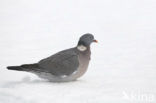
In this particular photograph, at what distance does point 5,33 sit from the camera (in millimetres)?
16562

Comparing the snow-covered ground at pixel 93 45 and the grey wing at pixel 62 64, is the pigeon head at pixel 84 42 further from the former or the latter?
the snow-covered ground at pixel 93 45

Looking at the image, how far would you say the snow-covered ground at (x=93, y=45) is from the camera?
29.0 ft

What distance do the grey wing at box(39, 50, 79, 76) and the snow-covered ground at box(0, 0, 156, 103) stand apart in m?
0.25

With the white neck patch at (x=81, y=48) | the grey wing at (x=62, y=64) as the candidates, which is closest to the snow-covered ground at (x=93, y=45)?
the grey wing at (x=62, y=64)

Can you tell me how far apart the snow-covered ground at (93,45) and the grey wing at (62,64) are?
0.81 feet

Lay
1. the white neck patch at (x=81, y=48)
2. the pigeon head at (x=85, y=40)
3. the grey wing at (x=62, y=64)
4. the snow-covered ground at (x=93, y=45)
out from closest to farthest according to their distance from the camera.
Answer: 1. the snow-covered ground at (x=93, y=45)
2. the grey wing at (x=62, y=64)
3. the white neck patch at (x=81, y=48)
4. the pigeon head at (x=85, y=40)

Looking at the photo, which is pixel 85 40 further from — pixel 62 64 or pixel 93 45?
pixel 93 45

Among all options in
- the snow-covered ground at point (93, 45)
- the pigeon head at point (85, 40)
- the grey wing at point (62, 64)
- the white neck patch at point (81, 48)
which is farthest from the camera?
the pigeon head at point (85, 40)

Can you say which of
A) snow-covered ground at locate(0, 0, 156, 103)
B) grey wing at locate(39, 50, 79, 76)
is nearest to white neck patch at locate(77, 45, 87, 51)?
grey wing at locate(39, 50, 79, 76)

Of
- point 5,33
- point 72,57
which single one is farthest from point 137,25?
point 72,57

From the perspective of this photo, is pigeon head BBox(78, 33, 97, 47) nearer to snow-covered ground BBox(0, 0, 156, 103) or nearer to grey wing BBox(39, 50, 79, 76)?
grey wing BBox(39, 50, 79, 76)

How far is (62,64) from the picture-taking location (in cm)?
992

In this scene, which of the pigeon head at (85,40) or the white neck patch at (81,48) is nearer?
the white neck patch at (81,48)

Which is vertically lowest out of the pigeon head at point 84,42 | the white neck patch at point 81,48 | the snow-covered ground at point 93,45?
the snow-covered ground at point 93,45
